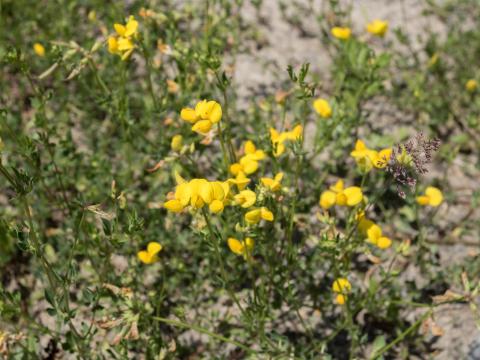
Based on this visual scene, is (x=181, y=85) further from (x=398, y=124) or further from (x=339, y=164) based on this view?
(x=398, y=124)

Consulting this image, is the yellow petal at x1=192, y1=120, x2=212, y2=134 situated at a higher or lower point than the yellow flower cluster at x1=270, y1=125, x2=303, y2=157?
higher

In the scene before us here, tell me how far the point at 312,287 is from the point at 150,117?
1533 mm

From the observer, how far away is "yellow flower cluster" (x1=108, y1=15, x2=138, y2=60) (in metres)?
2.83

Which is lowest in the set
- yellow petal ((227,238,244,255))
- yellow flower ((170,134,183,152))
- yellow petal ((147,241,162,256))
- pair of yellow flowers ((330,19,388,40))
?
yellow petal ((147,241,162,256))

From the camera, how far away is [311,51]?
15.9ft

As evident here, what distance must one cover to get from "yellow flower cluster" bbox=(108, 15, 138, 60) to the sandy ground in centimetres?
157

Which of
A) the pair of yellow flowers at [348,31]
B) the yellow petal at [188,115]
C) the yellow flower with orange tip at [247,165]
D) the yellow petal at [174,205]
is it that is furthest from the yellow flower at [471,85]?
the yellow petal at [174,205]

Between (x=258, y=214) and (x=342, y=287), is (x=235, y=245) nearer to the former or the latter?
(x=258, y=214)

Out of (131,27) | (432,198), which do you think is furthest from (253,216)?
(432,198)

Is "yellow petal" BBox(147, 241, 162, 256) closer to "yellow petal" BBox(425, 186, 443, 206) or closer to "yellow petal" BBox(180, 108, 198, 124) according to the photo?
"yellow petal" BBox(180, 108, 198, 124)

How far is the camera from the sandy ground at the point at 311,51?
13.0 ft

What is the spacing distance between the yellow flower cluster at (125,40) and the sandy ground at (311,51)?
5.17 feet

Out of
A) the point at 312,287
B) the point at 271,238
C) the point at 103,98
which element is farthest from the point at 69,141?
the point at 312,287

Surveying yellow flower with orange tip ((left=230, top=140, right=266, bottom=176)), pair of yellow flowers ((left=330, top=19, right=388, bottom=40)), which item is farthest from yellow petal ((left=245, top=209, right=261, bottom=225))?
pair of yellow flowers ((left=330, top=19, right=388, bottom=40))
